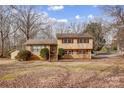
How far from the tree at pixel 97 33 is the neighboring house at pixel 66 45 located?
14 cm

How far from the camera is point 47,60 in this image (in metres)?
8.41

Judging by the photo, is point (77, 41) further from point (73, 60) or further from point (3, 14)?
point (3, 14)

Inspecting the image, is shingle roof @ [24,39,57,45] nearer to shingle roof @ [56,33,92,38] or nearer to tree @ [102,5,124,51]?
shingle roof @ [56,33,92,38]

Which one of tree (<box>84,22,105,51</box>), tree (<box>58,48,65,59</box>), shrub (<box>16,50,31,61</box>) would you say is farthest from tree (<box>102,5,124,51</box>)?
shrub (<box>16,50,31,61</box>)

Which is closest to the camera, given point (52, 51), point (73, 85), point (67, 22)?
point (73, 85)

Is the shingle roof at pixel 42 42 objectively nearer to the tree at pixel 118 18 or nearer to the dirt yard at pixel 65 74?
the dirt yard at pixel 65 74

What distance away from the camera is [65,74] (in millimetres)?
8016

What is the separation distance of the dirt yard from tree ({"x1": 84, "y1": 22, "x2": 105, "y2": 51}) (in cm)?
39

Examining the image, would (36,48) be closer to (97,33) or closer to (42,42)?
(42,42)

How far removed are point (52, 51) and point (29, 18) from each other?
1.23 meters

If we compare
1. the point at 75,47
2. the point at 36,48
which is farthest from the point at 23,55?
the point at 75,47

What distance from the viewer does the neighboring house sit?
27.7ft

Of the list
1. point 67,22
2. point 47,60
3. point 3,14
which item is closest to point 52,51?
point 47,60
